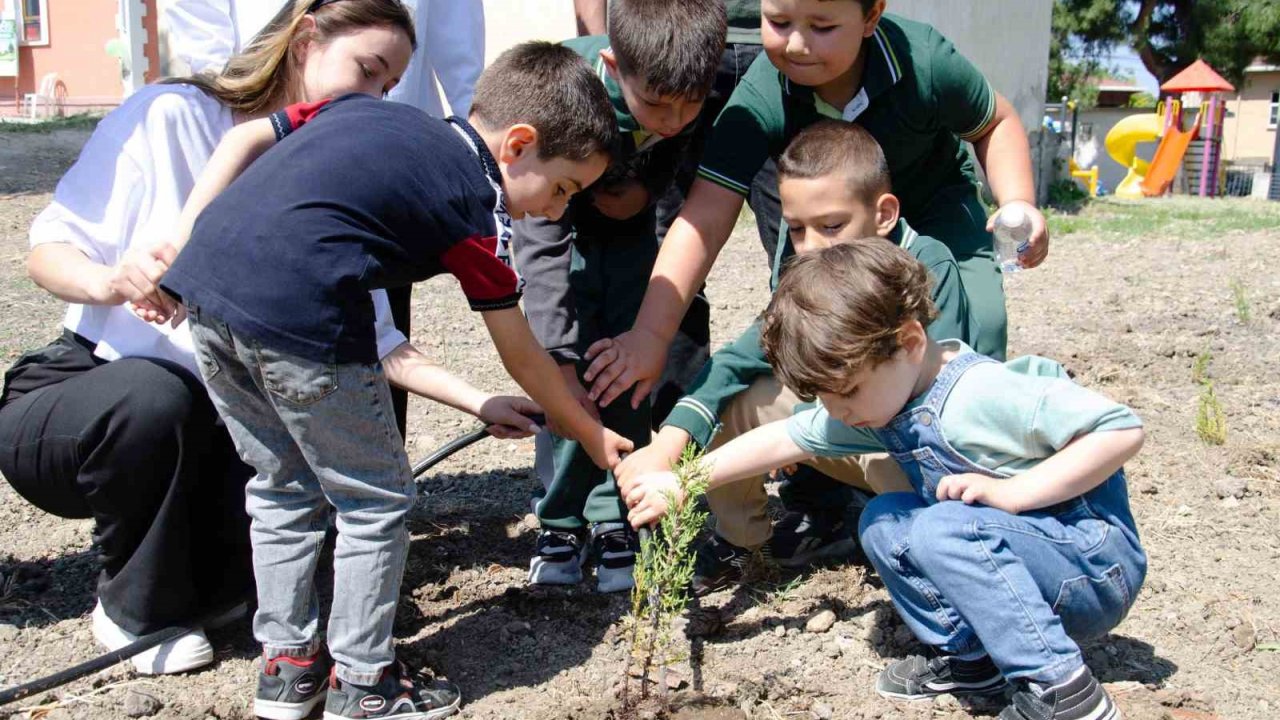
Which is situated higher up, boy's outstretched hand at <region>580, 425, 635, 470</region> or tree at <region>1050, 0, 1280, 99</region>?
tree at <region>1050, 0, 1280, 99</region>

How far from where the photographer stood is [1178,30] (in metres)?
31.5

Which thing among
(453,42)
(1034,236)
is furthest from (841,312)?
(453,42)

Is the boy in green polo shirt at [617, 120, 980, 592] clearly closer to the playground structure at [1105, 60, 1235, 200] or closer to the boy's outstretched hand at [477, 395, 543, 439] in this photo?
the boy's outstretched hand at [477, 395, 543, 439]

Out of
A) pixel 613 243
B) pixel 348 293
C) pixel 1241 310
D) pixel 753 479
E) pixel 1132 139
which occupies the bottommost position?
pixel 1132 139

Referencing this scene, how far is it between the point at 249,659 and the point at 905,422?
1.69m

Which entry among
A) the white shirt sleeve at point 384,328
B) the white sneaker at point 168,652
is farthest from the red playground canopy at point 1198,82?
the white sneaker at point 168,652

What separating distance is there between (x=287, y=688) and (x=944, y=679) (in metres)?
1.46

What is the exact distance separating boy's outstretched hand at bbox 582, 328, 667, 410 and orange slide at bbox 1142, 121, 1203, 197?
2179 centimetres

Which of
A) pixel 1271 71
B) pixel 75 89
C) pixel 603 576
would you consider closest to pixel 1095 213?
pixel 603 576

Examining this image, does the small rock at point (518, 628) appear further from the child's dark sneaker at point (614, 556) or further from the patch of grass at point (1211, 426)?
the patch of grass at point (1211, 426)

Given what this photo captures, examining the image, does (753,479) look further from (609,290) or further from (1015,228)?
(1015,228)

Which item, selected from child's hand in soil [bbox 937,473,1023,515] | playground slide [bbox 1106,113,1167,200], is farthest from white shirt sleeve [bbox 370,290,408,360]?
playground slide [bbox 1106,113,1167,200]

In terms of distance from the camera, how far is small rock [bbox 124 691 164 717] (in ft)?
8.53

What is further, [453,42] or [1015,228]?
[453,42]
